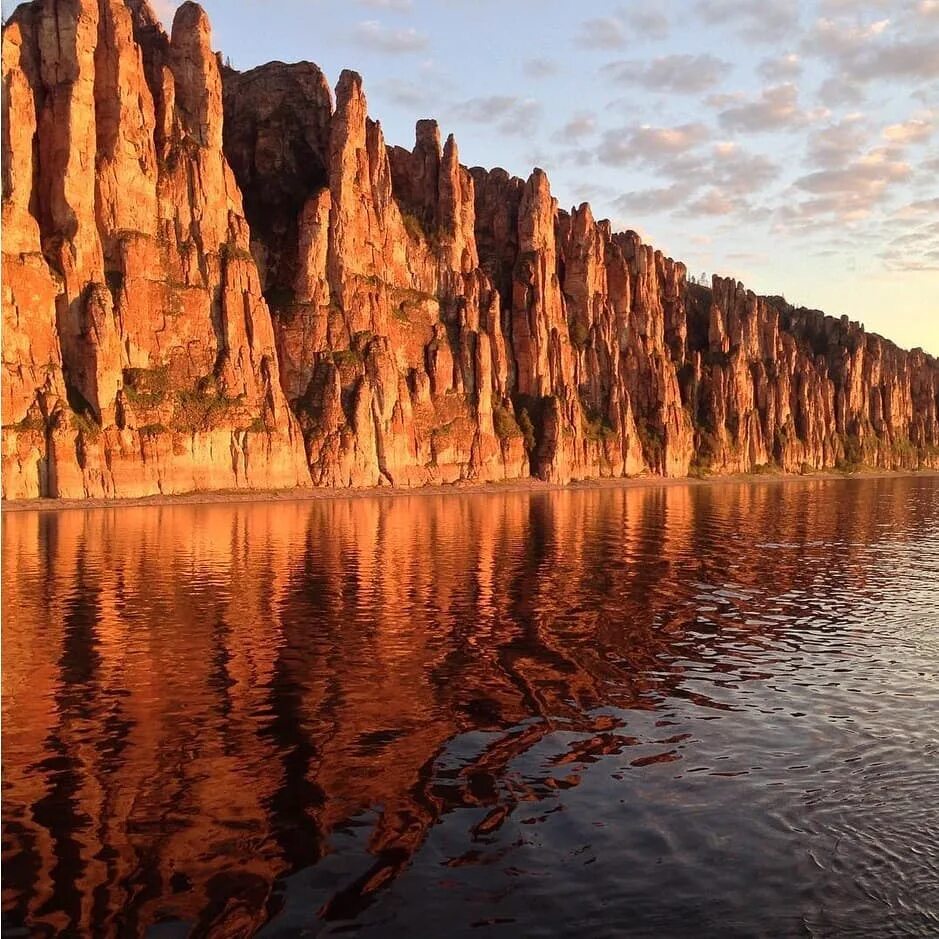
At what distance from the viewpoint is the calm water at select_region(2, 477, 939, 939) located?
641 inches

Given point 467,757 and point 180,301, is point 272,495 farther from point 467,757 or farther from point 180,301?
point 467,757

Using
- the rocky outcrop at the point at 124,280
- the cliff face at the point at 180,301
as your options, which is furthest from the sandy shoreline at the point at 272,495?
the rocky outcrop at the point at 124,280

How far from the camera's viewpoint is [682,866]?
57.6ft

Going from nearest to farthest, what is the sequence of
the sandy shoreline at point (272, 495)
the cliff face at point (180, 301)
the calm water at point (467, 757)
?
the calm water at point (467, 757)
the sandy shoreline at point (272, 495)
the cliff face at point (180, 301)

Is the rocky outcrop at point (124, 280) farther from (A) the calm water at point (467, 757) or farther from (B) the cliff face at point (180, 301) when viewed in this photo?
(A) the calm water at point (467, 757)

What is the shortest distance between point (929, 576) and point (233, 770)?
50856 millimetres

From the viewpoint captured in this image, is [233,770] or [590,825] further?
[233,770]

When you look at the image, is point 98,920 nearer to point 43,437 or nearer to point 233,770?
point 233,770

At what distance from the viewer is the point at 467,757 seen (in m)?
23.7

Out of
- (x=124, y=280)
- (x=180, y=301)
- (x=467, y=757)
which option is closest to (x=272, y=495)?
(x=180, y=301)

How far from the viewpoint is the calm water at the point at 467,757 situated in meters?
16.3

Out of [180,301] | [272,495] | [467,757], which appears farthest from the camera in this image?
[180,301]

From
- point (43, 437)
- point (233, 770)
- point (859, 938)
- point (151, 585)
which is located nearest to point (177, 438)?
point (43, 437)

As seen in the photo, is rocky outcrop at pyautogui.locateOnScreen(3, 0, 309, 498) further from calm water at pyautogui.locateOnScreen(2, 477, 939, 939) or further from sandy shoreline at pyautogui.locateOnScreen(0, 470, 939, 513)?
calm water at pyautogui.locateOnScreen(2, 477, 939, 939)
